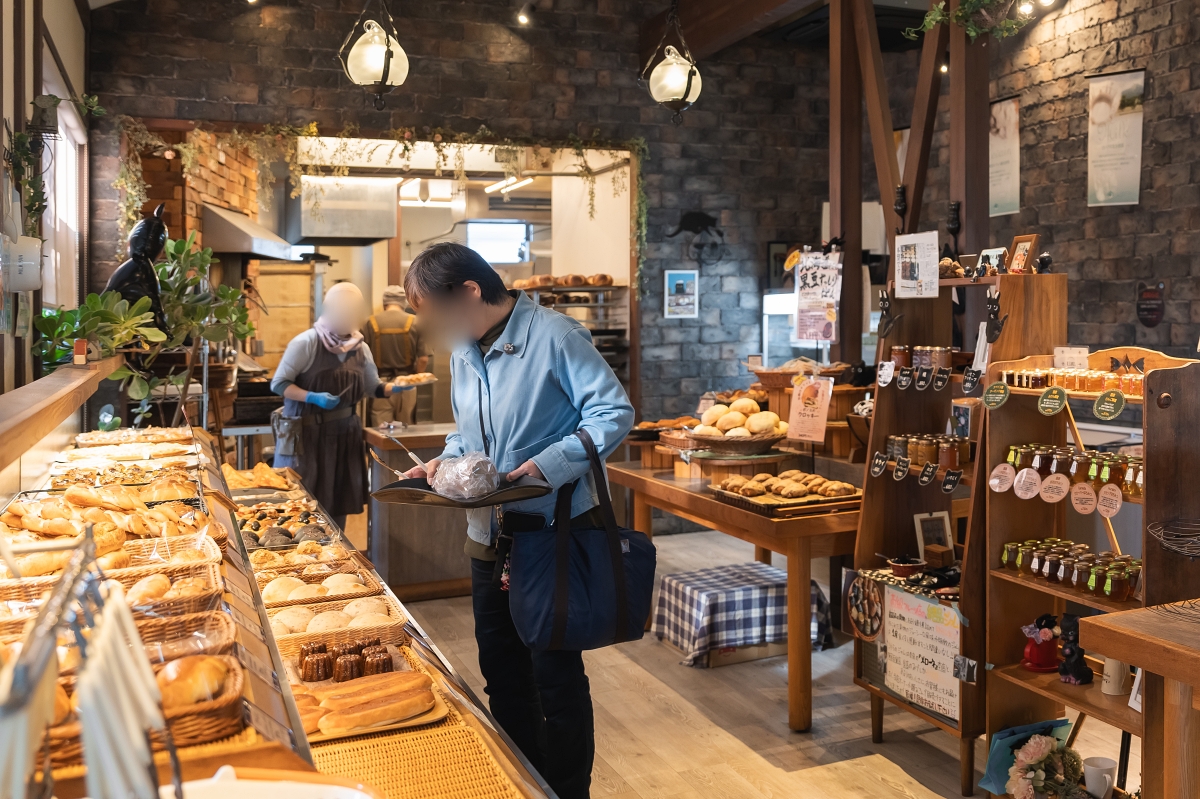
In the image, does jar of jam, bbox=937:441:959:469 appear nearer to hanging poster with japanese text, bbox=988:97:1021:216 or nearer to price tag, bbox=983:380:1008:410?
price tag, bbox=983:380:1008:410

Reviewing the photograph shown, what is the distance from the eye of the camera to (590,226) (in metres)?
9.12

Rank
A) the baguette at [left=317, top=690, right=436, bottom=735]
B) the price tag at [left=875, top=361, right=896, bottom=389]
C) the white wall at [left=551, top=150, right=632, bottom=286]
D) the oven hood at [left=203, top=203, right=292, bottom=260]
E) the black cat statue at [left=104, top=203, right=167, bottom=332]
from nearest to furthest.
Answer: the baguette at [left=317, top=690, right=436, bottom=735] < the price tag at [left=875, top=361, right=896, bottom=389] < the black cat statue at [left=104, top=203, right=167, bottom=332] < the white wall at [left=551, top=150, right=632, bottom=286] < the oven hood at [left=203, top=203, right=292, bottom=260]

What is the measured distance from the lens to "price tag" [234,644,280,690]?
1318mm

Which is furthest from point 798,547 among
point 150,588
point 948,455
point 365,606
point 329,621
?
point 150,588

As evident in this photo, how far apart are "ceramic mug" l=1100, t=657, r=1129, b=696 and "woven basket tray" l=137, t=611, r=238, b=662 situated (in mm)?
2576

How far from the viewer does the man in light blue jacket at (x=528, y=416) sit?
2.59 metres

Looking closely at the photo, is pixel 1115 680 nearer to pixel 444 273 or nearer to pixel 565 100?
pixel 444 273

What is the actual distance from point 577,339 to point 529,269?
1315cm

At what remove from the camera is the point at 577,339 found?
268 centimetres

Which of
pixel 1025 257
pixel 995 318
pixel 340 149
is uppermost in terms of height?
pixel 340 149

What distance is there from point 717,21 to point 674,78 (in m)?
1.55

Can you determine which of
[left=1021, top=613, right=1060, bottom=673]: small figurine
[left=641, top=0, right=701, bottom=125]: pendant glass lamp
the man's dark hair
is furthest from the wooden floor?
[left=641, top=0, right=701, bottom=125]: pendant glass lamp

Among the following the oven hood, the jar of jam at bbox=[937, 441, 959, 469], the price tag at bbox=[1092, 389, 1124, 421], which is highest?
the oven hood

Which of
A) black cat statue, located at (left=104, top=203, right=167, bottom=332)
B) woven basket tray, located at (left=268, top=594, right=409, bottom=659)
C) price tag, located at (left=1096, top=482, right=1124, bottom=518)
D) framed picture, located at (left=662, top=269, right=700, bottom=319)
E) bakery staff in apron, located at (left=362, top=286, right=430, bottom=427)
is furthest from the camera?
bakery staff in apron, located at (left=362, top=286, right=430, bottom=427)
